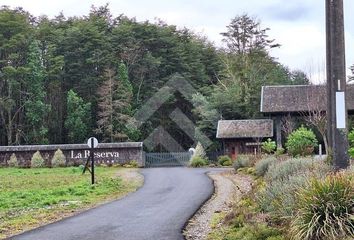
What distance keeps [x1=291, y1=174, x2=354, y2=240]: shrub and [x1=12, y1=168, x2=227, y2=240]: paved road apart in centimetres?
296

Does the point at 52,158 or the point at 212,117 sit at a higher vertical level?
the point at 212,117

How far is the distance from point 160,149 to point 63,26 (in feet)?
65.2

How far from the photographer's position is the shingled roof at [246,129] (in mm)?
41688

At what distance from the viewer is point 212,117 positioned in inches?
1953

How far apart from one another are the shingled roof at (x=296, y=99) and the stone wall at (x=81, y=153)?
11.2 m

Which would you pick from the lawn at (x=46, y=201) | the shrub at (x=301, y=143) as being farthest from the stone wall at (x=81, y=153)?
the lawn at (x=46, y=201)

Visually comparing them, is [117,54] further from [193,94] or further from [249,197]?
[249,197]

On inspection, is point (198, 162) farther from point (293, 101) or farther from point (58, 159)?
point (58, 159)

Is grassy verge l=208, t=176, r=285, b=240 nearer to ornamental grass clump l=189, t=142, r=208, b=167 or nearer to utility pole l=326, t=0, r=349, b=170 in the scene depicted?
utility pole l=326, t=0, r=349, b=170

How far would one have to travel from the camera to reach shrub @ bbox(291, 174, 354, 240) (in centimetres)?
733

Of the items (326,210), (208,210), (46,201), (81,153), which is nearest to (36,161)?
(81,153)

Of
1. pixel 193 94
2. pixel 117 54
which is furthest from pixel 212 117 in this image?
pixel 117 54

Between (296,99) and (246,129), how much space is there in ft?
16.9

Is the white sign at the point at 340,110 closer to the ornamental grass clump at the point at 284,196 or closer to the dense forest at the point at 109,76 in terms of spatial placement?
the ornamental grass clump at the point at 284,196
